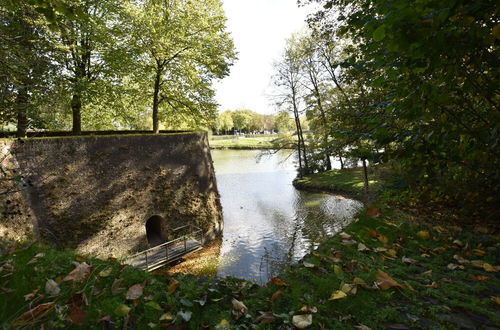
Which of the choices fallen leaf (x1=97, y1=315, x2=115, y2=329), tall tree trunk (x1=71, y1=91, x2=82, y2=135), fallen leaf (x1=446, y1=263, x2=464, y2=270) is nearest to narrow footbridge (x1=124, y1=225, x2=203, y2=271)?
tall tree trunk (x1=71, y1=91, x2=82, y2=135)

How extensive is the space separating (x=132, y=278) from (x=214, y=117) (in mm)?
14290

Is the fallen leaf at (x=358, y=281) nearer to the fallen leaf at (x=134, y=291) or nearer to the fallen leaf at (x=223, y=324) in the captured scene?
the fallen leaf at (x=223, y=324)

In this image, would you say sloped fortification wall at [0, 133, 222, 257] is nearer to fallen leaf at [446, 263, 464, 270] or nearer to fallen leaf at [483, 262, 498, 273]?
fallen leaf at [446, 263, 464, 270]

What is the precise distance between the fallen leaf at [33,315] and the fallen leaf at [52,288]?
299 mm

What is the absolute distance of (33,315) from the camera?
7.41ft

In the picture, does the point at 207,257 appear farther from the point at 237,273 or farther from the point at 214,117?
the point at 214,117

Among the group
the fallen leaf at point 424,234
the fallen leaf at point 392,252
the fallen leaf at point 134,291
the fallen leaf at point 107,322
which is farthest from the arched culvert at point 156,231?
the fallen leaf at point 107,322

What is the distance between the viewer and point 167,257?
10906 millimetres

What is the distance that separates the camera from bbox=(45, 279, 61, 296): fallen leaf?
2705 mm

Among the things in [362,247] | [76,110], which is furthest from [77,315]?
[76,110]

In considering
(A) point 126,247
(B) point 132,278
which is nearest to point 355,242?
(B) point 132,278

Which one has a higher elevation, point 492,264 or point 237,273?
point 492,264

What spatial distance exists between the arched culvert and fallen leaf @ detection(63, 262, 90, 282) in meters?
9.95

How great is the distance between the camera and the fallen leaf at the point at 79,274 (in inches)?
117
